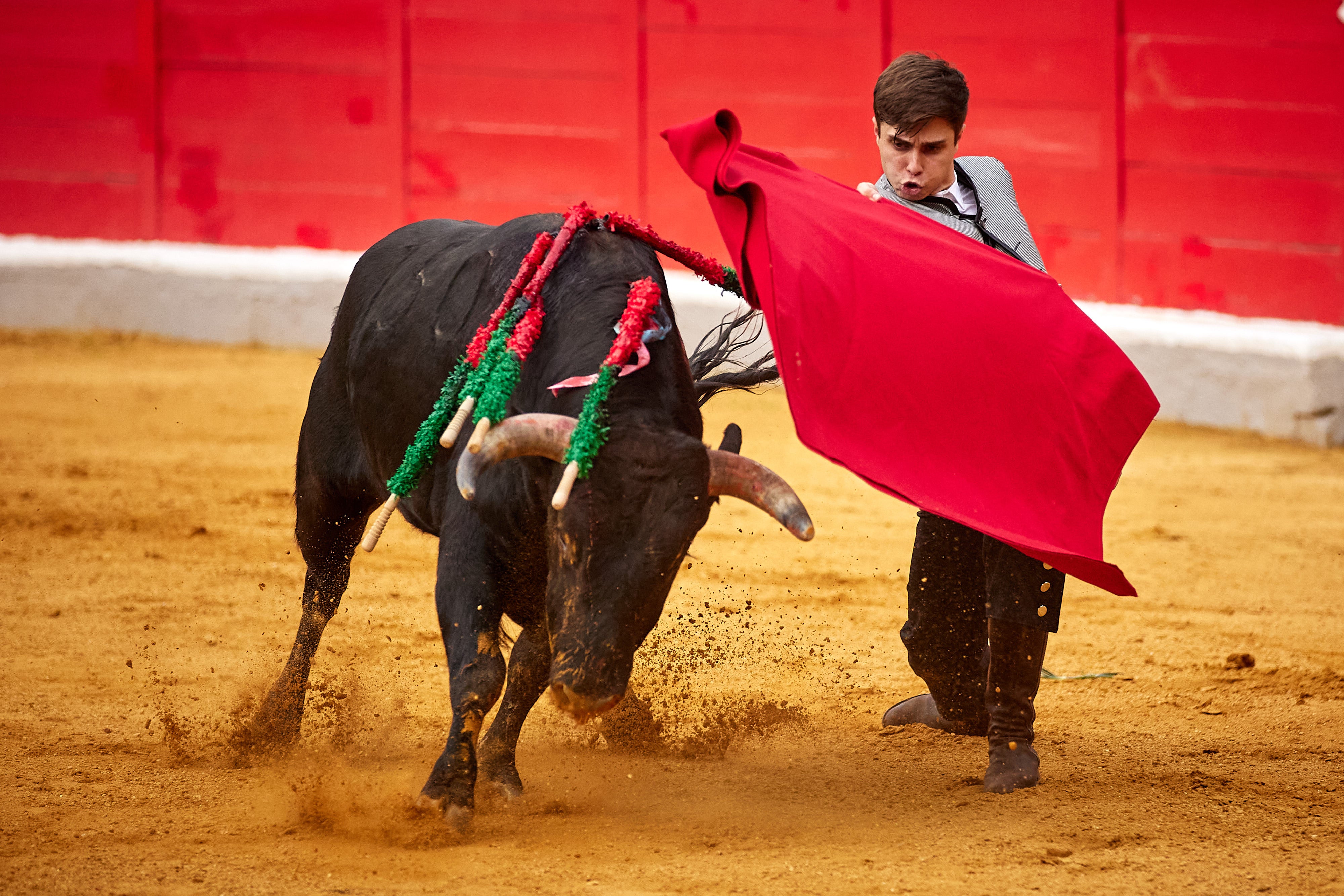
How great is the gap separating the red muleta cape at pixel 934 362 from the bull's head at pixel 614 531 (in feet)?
0.89

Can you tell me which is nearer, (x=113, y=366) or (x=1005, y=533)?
(x=1005, y=533)

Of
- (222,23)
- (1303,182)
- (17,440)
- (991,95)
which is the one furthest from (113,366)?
(1303,182)

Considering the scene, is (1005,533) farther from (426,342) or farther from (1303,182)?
(1303,182)

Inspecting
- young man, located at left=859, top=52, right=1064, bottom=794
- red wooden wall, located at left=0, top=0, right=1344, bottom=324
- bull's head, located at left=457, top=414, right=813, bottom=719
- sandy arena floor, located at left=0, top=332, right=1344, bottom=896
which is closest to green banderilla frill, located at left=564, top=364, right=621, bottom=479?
bull's head, located at left=457, top=414, right=813, bottom=719

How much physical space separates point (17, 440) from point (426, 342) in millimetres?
4236

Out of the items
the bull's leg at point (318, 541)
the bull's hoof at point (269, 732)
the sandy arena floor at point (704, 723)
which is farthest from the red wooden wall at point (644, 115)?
the bull's hoof at point (269, 732)

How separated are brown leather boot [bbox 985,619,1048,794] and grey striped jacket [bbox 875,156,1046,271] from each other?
746 mm

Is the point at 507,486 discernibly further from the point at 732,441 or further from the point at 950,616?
the point at 950,616

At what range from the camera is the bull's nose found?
242cm

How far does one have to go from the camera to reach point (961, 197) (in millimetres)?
3096

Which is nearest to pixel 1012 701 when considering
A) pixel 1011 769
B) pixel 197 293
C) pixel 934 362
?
pixel 1011 769

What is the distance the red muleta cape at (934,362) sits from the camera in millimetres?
2682

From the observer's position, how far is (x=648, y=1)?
8.87 metres

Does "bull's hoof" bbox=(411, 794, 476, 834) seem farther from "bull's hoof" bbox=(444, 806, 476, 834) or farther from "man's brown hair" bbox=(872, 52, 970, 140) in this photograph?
"man's brown hair" bbox=(872, 52, 970, 140)
